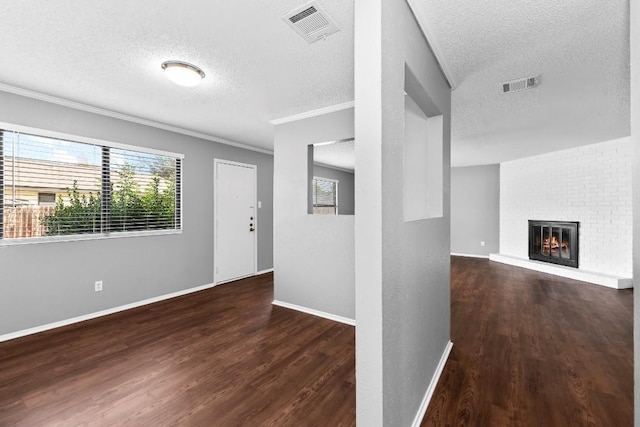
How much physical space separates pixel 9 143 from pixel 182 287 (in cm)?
252

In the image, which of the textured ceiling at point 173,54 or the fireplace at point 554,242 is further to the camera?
the fireplace at point 554,242

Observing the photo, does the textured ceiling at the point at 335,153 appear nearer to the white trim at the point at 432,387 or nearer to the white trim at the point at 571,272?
the white trim at the point at 432,387

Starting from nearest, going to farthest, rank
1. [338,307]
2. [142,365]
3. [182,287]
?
1. [142,365]
2. [338,307]
3. [182,287]

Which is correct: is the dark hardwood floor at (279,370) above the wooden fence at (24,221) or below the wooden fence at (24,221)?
below

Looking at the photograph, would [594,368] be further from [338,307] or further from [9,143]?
[9,143]

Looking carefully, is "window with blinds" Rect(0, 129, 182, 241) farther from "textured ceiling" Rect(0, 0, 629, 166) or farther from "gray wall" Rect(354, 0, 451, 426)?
"gray wall" Rect(354, 0, 451, 426)

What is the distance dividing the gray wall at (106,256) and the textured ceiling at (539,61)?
3.70 metres

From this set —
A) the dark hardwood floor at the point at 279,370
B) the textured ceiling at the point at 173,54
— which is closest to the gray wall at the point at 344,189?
the textured ceiling at the point at 173,54

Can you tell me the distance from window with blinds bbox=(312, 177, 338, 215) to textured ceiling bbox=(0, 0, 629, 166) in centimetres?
323

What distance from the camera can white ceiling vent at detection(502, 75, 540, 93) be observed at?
2.56m

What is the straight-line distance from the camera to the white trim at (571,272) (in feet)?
14.9

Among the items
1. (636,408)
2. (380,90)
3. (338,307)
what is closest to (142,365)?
(338,307)

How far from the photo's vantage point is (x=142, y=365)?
7.77 ft

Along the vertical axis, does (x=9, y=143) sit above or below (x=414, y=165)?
above
